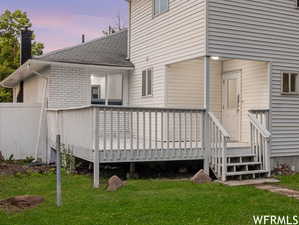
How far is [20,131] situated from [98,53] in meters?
3.92

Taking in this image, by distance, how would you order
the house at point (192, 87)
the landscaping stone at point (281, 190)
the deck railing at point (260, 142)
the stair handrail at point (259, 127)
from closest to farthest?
the landscaping stone at point (281, 190) < the house at point (192, 87) < the stair handrail at point (259, 127) < the deck railing at point (260, 142)

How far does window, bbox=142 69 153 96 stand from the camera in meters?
12.2

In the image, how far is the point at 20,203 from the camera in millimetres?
6441

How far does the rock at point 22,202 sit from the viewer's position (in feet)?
21.0

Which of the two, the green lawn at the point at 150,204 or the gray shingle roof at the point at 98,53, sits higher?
the gray shingle roof at the point at 98,53

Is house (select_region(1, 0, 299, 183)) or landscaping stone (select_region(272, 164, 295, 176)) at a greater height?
house (select_region(1, 0, 299, 183))

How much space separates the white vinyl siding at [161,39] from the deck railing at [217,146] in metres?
1.82

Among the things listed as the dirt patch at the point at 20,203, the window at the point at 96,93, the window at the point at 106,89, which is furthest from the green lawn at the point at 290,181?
the window at the point at 96,93

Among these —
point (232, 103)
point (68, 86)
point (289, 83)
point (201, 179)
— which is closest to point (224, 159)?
point (201, 179)

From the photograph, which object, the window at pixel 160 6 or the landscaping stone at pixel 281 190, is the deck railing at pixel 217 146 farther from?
the window at pixel 160 6

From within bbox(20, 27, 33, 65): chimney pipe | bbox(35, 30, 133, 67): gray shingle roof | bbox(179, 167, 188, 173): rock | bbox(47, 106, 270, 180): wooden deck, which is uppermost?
bbox(20, 27, 33, 65): chimney pipe

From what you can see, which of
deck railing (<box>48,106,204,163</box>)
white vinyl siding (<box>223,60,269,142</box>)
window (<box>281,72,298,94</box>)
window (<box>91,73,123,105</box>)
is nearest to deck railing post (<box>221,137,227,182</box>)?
deck railing (<box>48,106,204,163</box>)

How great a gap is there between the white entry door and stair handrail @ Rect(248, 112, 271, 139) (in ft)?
5.13

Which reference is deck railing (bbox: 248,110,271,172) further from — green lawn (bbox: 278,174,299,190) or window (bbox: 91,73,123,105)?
window (bbox: 91,73,123,105)
